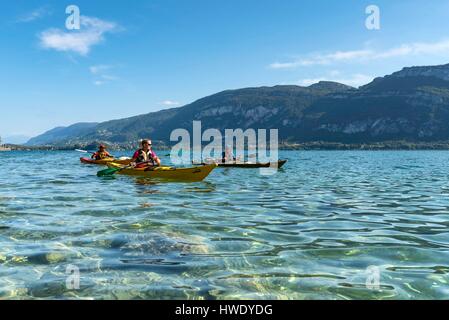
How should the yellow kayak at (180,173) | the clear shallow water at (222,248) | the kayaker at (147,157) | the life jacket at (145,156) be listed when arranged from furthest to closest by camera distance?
the life jacket at (145,156) < the kayaker at (147,157) < the yellow kayak at (180,173) < the clear shallow water at (222,248)

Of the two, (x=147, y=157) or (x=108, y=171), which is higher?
(x=147, y=157)

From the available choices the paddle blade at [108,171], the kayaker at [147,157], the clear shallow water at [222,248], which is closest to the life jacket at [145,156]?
the kayaker at [147,157]

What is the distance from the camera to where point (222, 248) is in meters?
9.40

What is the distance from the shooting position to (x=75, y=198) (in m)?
17.8

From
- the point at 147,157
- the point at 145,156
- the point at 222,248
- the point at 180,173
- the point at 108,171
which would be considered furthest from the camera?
the point at 108,171

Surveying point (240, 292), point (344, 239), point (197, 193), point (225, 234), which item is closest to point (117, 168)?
point (197, 193)

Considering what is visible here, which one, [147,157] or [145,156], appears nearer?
[145,156]

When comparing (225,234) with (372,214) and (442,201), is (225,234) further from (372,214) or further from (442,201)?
(442,201)

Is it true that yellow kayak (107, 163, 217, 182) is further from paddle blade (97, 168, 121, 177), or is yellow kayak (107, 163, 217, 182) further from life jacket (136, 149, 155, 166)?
paddle blade (97, 168, 121, 177)

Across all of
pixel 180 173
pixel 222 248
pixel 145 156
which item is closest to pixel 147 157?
pixel 145 156

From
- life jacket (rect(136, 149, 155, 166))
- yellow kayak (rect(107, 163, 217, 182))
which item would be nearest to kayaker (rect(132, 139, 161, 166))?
life jacket (rect(136, 149, 155, 166))

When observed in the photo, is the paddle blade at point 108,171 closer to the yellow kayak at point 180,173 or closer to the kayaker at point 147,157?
the kayaker at point 147,157

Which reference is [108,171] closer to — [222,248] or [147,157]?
[147,157]

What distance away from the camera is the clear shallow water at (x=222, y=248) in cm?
676
